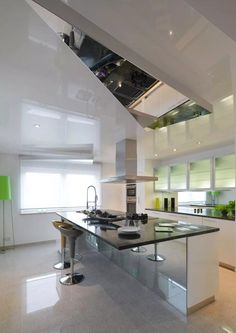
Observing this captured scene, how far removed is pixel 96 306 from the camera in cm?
240

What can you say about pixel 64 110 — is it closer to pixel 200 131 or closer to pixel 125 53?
pixel 125 53

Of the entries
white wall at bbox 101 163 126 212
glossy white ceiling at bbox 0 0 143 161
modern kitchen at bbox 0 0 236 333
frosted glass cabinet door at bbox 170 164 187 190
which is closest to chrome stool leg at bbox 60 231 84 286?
modern kitchen at bbox 0 0 236 333

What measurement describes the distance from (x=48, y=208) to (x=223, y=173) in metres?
4.43

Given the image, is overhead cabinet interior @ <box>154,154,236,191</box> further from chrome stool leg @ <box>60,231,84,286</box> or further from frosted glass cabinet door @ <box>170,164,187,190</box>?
chrome stool leg @ <box>60,231,84,286</box>

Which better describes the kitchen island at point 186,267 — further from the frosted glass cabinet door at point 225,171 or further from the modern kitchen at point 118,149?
the frosted glass cabinet door at point 225,171

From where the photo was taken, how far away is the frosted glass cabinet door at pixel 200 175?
452cm

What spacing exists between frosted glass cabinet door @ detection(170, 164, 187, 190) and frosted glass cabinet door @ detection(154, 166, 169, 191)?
0.17m

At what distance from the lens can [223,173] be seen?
422cm

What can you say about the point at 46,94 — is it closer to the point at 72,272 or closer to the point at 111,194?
the point at 72,272

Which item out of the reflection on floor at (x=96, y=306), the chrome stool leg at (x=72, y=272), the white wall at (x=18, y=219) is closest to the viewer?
the reflection on floor at (x=96, y=306)

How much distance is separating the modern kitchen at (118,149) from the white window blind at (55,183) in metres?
0.04

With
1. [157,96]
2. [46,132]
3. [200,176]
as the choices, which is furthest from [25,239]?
[157,96]

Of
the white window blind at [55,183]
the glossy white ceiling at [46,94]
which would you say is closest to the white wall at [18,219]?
the white window blind at [55,183]

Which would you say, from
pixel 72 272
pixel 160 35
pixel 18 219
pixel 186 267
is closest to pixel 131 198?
pixel 18 219
